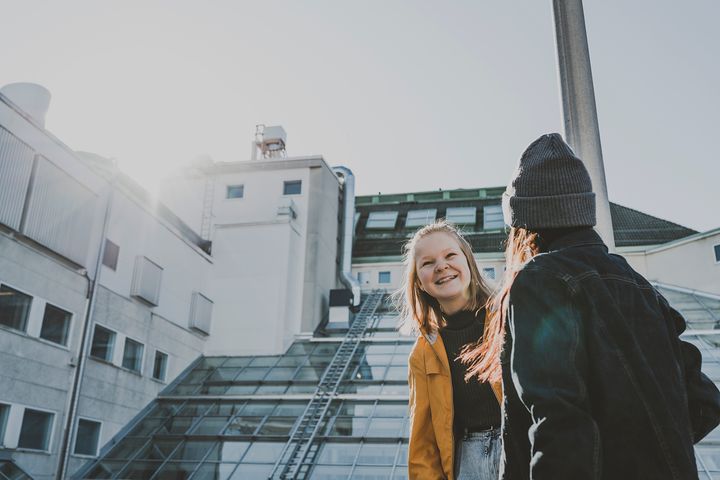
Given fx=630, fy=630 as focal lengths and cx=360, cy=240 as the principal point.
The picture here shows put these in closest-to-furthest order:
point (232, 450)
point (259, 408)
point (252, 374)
Result: point (232, 450) < point (259, 408) < point (252, 374)

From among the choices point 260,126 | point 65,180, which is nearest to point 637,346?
point 65,180

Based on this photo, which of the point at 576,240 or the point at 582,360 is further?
the point at 576,240

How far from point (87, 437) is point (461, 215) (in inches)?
777

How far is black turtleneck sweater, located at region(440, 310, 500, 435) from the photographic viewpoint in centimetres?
305

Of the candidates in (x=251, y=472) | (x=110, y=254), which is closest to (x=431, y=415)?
(x=251, y=472)

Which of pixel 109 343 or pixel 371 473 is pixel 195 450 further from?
pixel 371 473

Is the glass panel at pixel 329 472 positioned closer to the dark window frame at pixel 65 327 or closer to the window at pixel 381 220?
the dark window frame at pixel 65 327

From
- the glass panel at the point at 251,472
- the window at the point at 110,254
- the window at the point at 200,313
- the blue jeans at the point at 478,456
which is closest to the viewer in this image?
the blue jeans at the point at 478,456

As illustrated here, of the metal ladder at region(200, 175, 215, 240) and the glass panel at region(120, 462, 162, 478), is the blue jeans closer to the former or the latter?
the glass panel at region(120, 462, 162, 478)

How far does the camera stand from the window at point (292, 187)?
23531 millimetres

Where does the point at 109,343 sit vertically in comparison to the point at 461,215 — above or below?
below

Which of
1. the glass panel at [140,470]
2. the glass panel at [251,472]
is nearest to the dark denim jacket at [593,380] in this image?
the glass panel at [251,472]

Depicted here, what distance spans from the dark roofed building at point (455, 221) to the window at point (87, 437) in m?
15.3

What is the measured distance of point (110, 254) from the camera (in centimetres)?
1534
